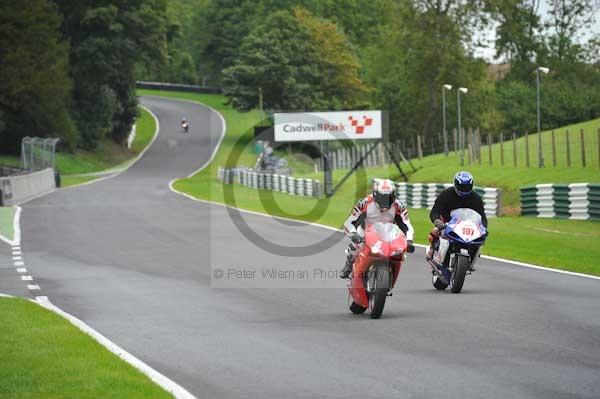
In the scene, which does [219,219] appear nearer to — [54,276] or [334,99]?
[54,276]

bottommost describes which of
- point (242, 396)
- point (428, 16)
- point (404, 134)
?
point (242, 396)

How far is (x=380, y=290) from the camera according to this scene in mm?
12781

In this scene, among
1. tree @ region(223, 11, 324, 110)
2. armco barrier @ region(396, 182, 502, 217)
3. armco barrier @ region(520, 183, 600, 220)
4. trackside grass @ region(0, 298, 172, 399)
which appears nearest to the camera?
trackside grass @ region(0, 298, 172, 399)

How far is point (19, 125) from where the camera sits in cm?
7219

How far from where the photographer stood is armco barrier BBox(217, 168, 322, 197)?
51.0 metres

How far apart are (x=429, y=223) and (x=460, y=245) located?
1746 cm

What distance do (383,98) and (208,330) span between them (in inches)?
3137

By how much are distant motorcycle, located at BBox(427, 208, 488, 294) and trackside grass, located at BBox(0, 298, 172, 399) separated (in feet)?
18.5

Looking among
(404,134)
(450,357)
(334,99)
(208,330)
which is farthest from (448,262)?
(334,99)

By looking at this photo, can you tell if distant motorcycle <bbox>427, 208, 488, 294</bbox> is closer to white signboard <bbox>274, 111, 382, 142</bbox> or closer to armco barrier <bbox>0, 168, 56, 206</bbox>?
armco barrier <bbox>0, 168, 56, 206</bbox>

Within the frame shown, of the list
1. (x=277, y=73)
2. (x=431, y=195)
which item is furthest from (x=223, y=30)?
(x=431, y=195)

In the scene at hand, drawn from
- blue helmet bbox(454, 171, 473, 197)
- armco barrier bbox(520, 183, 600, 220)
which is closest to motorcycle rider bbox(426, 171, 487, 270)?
blue helmet bbox(454, 171, 473, 197)

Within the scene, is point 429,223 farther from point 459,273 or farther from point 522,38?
point 522,38

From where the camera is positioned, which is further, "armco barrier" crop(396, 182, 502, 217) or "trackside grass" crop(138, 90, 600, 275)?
"armco barrier" crop(396, 182, 502, 217)
